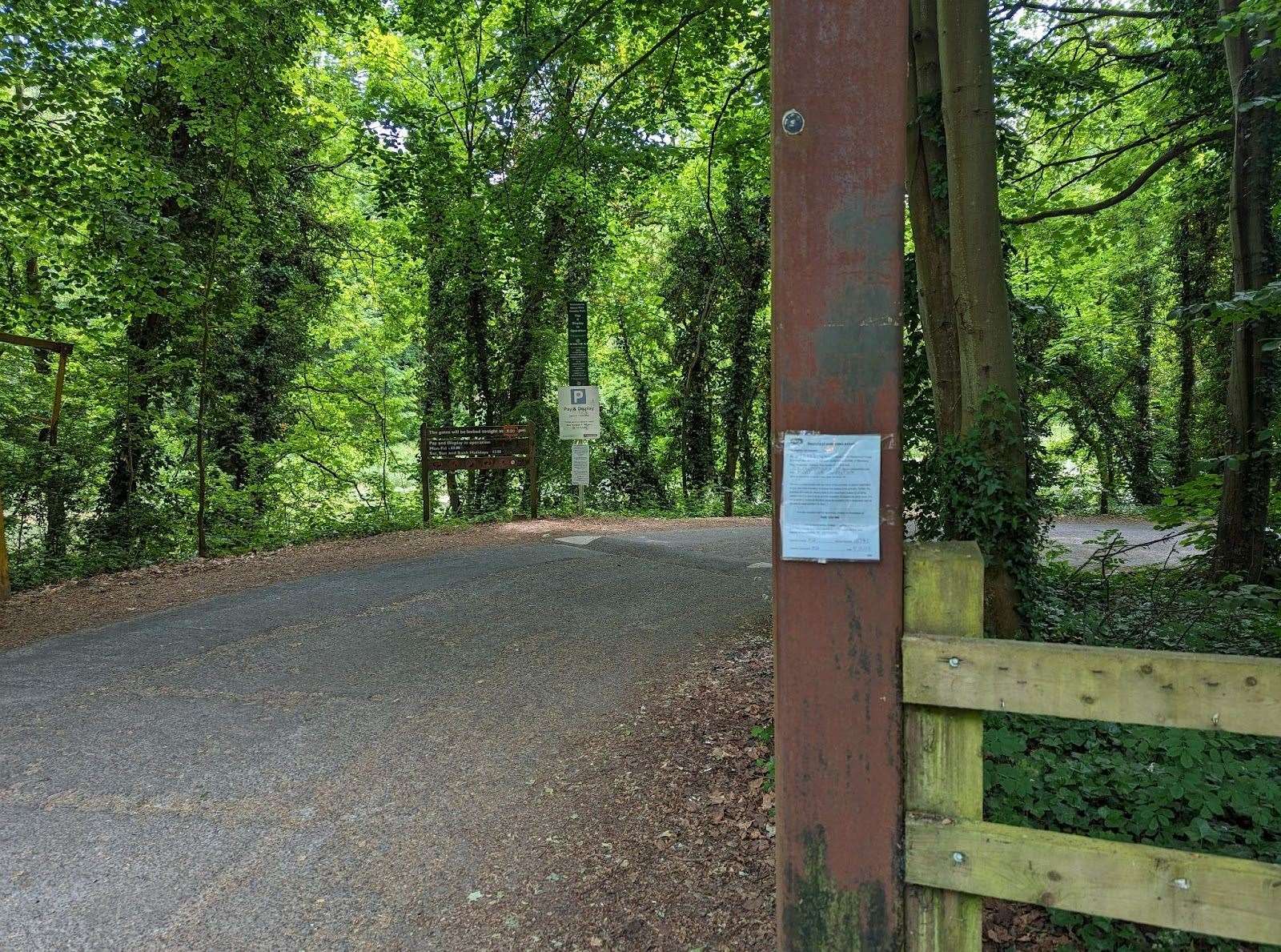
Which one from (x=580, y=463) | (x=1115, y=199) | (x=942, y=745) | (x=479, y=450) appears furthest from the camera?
(x=580, y=463)

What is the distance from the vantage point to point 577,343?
13.6 m

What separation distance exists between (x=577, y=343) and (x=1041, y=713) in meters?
12.4

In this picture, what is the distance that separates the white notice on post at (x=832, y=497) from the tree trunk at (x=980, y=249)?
3.36m

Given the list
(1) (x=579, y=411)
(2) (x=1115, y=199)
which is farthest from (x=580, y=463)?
(2) (x=1115, y=199)

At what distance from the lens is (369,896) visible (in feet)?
9.45

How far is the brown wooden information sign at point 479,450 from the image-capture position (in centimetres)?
1289

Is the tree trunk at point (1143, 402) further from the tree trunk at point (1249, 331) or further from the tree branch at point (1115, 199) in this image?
the tree branch at point (1115, 199)

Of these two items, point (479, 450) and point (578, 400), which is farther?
point (578, 400)

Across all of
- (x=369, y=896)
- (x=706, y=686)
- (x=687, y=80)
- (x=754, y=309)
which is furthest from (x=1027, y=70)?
(x=754, y=309)

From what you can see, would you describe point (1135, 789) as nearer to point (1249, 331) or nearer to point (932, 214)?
point (932, 214)

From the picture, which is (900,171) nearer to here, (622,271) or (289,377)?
(289,377)

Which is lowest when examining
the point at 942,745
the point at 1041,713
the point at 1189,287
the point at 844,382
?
the point at 942,745

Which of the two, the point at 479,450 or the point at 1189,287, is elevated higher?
the point at 1189,287

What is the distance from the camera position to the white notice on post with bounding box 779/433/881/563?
1828 mm
